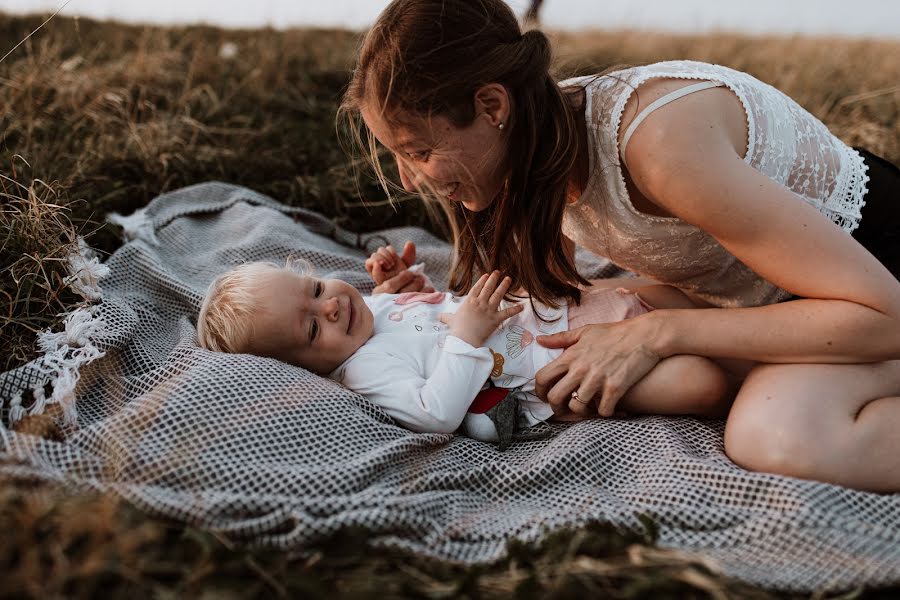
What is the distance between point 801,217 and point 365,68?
1.20 meters

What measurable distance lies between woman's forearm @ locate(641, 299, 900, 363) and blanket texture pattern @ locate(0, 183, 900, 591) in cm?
25

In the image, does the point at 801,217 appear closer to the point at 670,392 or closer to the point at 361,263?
the point at 670,392

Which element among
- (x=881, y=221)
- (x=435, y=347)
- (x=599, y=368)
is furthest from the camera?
(x=435, y=347)

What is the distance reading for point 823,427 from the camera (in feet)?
6.35

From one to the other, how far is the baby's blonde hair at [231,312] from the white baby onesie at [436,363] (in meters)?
0.32

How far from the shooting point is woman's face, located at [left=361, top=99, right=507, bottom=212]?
2053mm

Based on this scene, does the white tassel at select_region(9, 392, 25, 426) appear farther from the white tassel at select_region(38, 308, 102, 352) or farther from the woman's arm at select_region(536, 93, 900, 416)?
the woman's arm at select_region(536, 93, 900, 416)

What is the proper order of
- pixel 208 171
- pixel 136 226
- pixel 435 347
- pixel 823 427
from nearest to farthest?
1. pixel 823 427
2. pixel 435 347
3. pixel 136 226
4. pixel 208 171

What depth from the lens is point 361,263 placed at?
3.34m

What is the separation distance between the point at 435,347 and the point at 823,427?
3.64 ft

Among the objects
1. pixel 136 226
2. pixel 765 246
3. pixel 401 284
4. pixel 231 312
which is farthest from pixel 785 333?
pixel 136 226

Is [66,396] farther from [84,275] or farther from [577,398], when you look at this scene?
[577,398]

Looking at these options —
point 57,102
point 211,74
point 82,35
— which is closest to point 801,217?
point 57,102

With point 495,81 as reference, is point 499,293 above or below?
below
